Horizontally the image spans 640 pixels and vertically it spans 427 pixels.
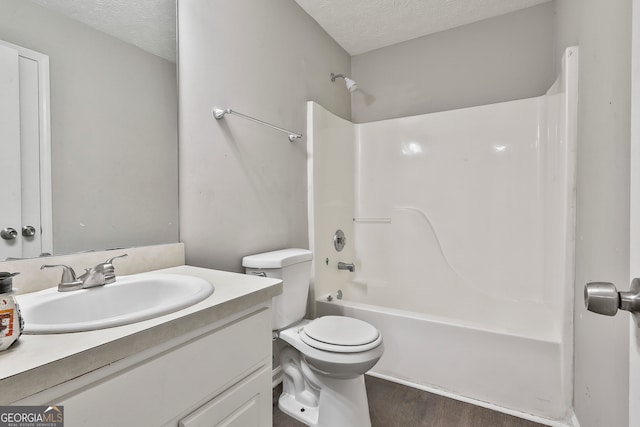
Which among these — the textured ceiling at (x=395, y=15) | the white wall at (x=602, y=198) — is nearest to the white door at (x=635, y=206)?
the white wall at (x=602, y=198)

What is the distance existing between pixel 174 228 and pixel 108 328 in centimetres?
68

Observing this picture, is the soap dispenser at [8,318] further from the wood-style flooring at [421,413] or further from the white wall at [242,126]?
the wood-style flooring at [421,413]

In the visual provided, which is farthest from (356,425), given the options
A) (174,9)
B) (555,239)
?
(174,9)

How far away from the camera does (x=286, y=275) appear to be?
1.48m

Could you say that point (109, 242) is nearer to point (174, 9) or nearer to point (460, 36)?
point (174, 9)

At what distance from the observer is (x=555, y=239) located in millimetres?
1800

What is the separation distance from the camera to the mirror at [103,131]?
35.9 inches

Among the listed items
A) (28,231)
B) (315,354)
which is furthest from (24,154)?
(315,354)

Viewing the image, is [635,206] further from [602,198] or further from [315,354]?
[315,354]

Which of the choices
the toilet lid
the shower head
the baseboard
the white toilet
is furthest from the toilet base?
the shower head

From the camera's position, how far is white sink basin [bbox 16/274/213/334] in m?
0.60

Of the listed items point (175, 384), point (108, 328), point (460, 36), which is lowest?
point (175, 384)

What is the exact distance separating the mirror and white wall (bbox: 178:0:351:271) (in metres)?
0.09

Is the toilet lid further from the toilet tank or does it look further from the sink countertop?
the sink countertop
